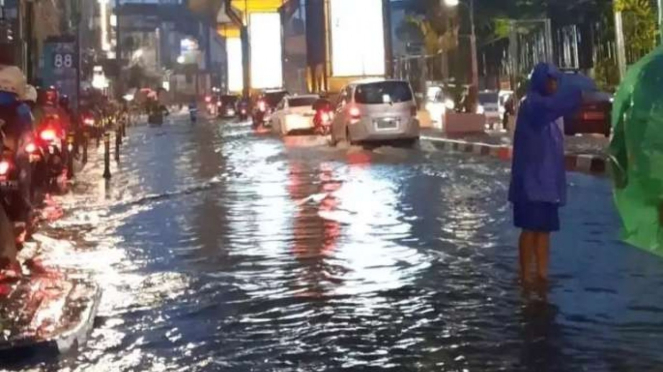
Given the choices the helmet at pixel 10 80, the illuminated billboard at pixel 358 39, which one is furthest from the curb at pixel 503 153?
the illuminated billboard at pixel 358 39

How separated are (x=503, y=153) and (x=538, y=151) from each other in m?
20.4

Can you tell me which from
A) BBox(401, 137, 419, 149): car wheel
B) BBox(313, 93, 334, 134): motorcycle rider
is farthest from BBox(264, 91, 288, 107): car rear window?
BBox(401, 137, 419, 149): car wheel

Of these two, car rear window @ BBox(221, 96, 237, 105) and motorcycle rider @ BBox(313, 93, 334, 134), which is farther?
car rear window @ BBox(221, 96, 237, 105)

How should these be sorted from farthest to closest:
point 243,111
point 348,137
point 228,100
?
point 228,100, point 243,111, point 348,137

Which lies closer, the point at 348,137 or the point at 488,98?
the point at 348,137

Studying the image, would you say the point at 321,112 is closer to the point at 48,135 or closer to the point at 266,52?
the point at 48,135

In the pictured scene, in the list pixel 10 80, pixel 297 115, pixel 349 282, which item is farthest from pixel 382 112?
pixel 349 282

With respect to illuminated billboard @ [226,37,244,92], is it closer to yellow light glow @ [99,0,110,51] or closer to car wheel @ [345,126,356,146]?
yellow light glow @ [99,0,110,51]

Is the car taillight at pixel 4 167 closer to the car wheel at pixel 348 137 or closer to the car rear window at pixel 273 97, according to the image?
the car wheel at pixel 348 137

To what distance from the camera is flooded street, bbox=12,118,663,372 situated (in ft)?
28.4

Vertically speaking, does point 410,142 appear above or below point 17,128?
below

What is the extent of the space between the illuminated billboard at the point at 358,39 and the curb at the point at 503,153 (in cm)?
1854

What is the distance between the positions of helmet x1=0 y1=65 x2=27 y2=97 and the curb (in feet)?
19.9

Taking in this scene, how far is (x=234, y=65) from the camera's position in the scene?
127 metres
